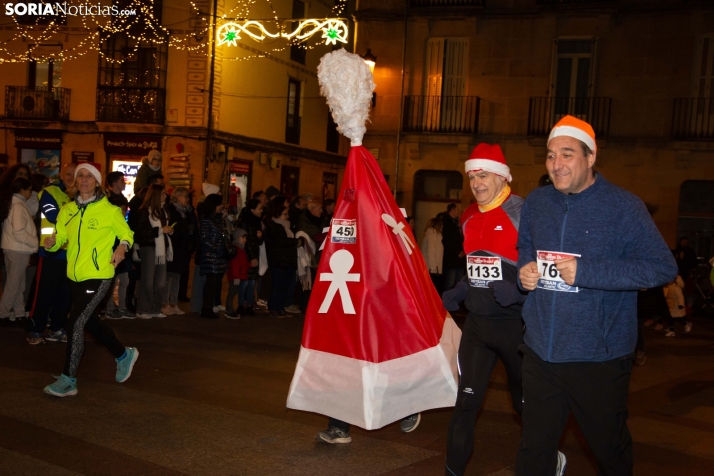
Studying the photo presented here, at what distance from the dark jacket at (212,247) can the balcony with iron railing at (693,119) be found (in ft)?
45.3

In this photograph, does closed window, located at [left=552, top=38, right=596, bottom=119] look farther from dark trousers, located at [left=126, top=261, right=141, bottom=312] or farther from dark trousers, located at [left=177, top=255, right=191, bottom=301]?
dark trousers, located at [left=126, top=261, right=141, bottom=312]

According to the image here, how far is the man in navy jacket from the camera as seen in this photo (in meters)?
3.53

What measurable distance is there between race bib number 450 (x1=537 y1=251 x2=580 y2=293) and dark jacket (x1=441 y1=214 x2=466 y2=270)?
1124 centimetres

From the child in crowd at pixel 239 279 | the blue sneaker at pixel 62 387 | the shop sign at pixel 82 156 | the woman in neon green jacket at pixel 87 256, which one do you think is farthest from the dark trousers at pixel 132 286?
the shop sign at pixel 82 156

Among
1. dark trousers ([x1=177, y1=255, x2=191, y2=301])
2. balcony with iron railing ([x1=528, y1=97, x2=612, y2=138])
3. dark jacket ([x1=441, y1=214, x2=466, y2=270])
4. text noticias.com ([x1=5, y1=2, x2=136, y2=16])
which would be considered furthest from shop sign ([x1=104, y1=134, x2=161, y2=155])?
dark jacket ([x1=441, y1=214, x2=466, y2=270])

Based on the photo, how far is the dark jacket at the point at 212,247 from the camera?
479 inches

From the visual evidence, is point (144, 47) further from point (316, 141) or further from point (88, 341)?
point (88, 341)

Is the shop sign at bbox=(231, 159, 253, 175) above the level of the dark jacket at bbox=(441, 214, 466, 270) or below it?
above

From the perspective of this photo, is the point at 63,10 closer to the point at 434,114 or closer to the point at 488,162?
the point at 434,114

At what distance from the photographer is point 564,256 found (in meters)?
3.62

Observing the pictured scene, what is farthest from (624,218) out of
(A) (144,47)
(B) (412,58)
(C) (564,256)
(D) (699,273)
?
(A) (144,47)

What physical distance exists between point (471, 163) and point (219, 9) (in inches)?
919

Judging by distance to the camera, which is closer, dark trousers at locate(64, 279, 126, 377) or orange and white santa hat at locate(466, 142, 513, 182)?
orange and white santa hat at locate(466, 142, 513, 182)

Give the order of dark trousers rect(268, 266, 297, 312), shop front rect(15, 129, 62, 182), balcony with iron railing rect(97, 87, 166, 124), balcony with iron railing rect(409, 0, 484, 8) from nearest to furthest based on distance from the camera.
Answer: dark trousers rect(268, 266, 297, 312)
balcony with iron railing rect(409, 0, 484, 8)
balcony with iron railing rect(97, 87, 166, 124)
shop front rect(15, 129, 62, 182)
